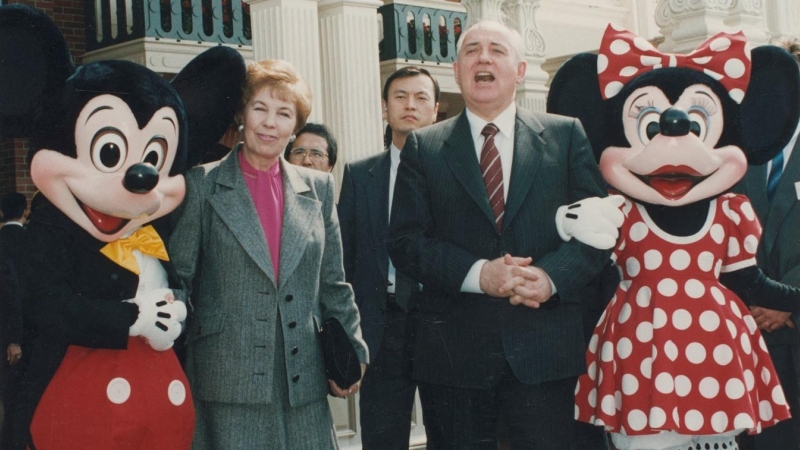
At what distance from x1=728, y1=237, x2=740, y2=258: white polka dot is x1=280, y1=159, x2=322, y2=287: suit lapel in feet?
4.73

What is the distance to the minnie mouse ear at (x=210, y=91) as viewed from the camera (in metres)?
3.28

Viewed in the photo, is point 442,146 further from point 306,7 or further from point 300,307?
point 306,7

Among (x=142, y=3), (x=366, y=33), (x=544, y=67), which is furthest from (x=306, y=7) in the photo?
(x=544, y=67)

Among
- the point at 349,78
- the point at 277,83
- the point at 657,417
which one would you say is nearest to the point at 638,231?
the point at 657,417

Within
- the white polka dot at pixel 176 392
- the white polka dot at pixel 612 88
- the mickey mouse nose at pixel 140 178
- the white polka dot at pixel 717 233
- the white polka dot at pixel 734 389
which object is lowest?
the white polka dot at pixel 734 389

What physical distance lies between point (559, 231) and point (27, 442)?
165 cm

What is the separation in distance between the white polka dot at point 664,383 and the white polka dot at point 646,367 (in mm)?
48

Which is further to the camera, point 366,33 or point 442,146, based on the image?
point 366,33

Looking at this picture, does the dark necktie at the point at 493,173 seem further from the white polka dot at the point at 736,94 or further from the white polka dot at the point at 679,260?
the white polka dot at the point at 736,94

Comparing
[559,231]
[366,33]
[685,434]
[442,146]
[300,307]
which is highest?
[366,33]

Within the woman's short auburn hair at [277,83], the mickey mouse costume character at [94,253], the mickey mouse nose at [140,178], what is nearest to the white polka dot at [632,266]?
the woman's short auburn hair at [277,83]

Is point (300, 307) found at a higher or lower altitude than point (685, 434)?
higher

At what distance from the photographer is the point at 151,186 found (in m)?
2.94

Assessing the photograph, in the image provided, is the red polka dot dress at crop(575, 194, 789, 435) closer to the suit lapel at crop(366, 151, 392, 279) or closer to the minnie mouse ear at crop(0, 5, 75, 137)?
the suit lapel at crop(366, 151, 392, 279)
